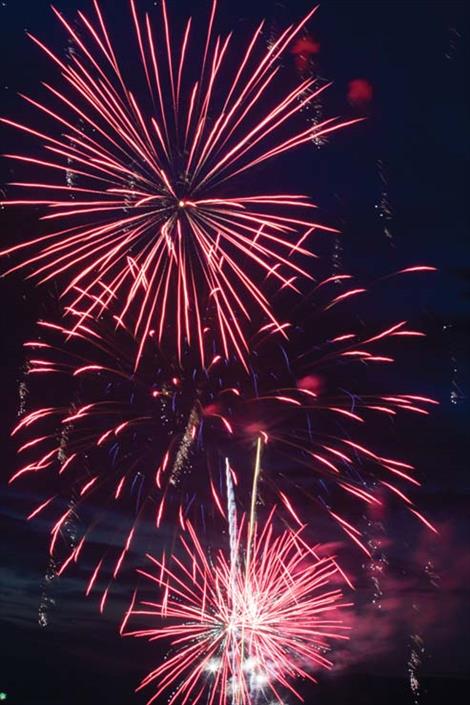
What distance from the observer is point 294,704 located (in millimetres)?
85812

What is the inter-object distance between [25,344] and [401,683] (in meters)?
98.2

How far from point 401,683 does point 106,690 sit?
170 feet

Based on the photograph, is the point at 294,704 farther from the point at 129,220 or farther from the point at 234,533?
the point at 129,220

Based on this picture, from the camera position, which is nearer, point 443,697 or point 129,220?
point 129,220

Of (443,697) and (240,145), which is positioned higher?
(240,145)

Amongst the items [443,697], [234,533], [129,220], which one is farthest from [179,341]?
[443,697]

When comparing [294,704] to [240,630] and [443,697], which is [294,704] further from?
[240,630]

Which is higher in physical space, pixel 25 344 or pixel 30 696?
pixel 25 344

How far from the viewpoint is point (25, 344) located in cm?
1500

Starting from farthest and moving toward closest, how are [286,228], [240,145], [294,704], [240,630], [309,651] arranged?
[294,704] < [240,630] < [309,651] < [286,228] < [240,145]

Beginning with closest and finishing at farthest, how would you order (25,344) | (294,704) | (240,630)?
(25,344), (240,630), (294,704)

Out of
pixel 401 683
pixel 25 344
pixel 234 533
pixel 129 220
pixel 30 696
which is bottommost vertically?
pixel 30 696

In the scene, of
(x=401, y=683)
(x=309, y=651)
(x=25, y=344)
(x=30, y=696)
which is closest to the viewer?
(x=25, y=344)

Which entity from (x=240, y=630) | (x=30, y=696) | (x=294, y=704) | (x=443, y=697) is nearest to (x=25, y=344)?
(x=240, y=630)
